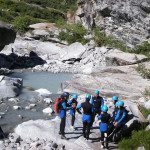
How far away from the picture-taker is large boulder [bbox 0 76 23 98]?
27.9 metres

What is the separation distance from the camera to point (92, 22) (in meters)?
55.4

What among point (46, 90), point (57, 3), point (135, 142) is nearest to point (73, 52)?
point (46, 90)

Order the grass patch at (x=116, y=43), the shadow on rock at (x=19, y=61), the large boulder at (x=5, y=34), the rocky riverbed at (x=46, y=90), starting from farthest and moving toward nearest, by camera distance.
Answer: the grass patch at (x=116, y=43) → the shadow on rock at (x=19, y=61) → the large boulder at (x=5, y=34) → the rocky riverbed at (x=46, y=90)

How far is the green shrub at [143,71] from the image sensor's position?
1260 inches

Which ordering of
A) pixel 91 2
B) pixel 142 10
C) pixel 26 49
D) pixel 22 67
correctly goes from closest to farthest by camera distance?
pixel 22 67 < pixel 26 49 < pixel 142 10 < pixel 91 2

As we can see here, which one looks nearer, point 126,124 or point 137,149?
point 137,149

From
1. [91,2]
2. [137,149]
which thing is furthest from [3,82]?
[91,2]

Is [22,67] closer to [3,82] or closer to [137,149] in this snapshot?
[3,82]

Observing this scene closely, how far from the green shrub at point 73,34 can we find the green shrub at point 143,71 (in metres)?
18.9

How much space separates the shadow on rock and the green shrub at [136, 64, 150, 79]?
47.0 ft

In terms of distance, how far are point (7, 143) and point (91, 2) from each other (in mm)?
40260

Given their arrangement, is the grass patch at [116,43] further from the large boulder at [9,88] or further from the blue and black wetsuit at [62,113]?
the blue and black wetsuit at [62,113]

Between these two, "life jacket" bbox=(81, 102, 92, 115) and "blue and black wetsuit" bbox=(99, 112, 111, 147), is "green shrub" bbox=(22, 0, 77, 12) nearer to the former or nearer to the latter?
"life jacket" bbox=(81, 102, 92, 115)

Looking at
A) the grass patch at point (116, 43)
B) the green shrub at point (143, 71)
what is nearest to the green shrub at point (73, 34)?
the grass patch at point (116, 43)
